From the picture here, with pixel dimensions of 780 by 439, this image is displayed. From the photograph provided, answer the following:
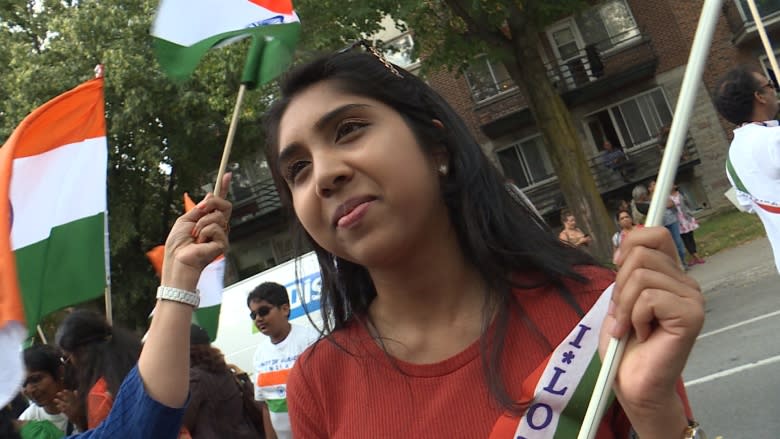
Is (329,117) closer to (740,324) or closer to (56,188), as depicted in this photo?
(56,188)

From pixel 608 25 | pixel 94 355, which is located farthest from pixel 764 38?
pixel 608 25

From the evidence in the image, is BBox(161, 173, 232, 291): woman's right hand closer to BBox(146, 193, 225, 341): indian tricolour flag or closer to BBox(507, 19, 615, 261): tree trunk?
BBox(146, 193, 225, 341): indian tricolour flag

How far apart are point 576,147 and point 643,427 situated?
44.8 feet

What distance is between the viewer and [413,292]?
63.6 inches

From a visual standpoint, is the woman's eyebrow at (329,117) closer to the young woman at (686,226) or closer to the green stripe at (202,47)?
the green stripe at (202,47)

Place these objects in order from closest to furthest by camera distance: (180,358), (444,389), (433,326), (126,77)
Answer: (444,389) → (433,326) → (180,358) → (126,77)

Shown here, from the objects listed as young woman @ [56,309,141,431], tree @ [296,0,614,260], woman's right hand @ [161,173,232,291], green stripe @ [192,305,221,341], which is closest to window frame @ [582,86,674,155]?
tree @ [296,0,614,260]

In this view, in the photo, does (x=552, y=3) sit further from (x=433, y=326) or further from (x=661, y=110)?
(x=433, y=326)

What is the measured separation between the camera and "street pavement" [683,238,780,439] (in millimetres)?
4730

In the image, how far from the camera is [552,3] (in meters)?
14.2

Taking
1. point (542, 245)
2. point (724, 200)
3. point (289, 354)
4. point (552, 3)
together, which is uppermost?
point (552, 3)

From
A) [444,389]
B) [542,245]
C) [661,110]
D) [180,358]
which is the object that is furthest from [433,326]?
[661,110]

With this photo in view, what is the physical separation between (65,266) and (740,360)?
5.29 metres

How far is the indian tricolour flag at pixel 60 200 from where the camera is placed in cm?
349
